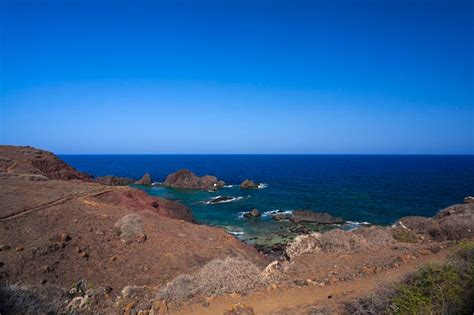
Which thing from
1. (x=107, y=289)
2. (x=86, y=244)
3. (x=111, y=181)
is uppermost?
(x=86, y=244)

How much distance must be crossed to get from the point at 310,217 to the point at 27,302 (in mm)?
35628

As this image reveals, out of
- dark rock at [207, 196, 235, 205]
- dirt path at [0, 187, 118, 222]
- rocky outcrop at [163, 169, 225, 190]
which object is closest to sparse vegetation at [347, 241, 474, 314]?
dirt path at [0, 187, 118, 222]

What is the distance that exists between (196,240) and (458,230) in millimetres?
14304

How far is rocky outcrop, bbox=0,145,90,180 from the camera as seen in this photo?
33.5 meters

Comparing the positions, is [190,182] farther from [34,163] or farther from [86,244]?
[86,244]

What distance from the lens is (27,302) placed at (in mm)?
7371

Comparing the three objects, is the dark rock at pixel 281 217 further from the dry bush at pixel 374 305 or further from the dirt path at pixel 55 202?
the dry bush at pixel 374 305

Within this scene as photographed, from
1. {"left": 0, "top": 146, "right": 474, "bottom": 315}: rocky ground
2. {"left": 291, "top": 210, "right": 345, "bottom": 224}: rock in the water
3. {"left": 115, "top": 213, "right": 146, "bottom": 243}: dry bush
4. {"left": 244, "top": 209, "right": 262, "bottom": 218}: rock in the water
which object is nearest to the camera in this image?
{"left": 0, "top": 146, "right": 474, "bottom": 315}: rocky ground

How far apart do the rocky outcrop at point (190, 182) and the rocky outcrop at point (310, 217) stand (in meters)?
27.3

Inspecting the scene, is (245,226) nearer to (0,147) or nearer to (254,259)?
(254,259)

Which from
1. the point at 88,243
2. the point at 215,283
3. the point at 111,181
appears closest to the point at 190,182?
the point at 111,181

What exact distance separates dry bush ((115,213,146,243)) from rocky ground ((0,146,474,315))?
8 cm

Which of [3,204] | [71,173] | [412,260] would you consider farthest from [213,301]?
[71,173]

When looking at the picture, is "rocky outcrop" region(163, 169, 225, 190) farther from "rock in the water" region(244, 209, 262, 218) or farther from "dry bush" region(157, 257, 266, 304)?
"dry bush" region(157, 257, 266, 304)
